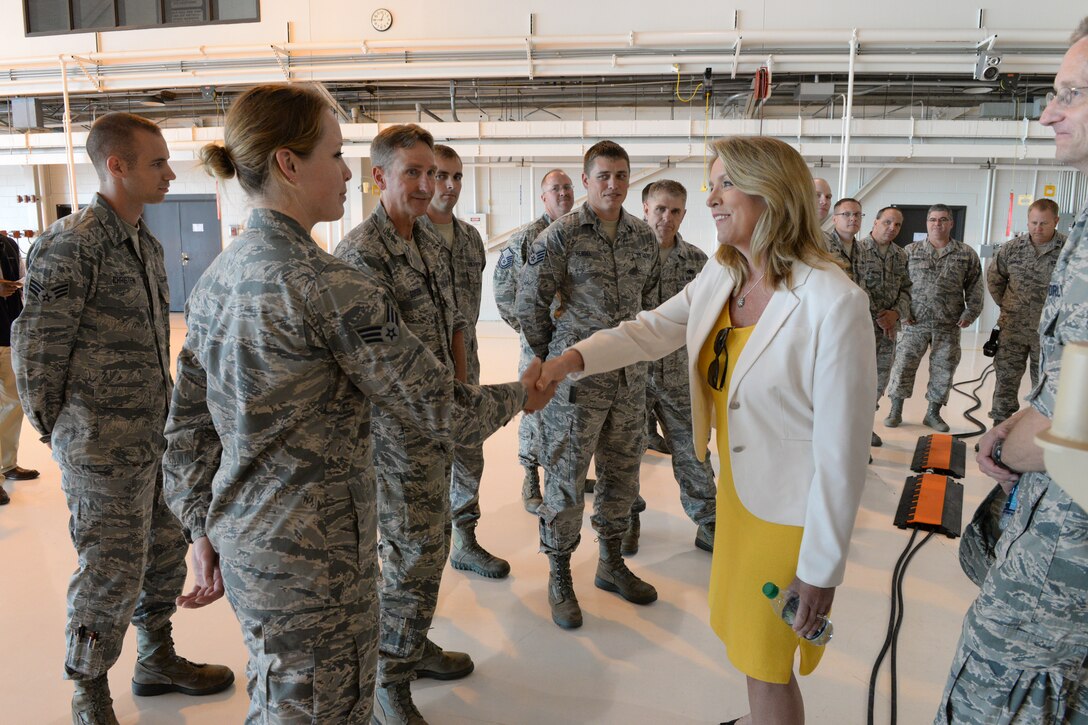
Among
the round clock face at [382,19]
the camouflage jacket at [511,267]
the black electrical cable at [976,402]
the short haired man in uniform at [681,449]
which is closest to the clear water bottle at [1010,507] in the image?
the short haired man in uniform at [681,449]

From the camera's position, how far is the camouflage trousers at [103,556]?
81.9 inches

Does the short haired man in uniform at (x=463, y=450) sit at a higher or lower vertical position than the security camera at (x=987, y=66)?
lower

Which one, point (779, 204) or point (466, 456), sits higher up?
point (779, 204)

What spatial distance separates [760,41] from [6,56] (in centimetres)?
894

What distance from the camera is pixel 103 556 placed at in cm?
211

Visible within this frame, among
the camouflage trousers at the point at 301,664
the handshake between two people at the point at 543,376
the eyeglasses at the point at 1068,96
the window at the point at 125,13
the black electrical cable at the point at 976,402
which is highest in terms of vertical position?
the window at the point at 125,13

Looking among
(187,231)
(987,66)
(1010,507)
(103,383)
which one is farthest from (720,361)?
(187,231)

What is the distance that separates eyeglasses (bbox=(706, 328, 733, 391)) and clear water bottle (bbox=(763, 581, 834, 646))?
464 millimetres

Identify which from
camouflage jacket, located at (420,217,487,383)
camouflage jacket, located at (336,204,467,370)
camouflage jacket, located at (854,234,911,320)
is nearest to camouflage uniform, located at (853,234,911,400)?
camouflage jacket, located at (854,234,911,320)

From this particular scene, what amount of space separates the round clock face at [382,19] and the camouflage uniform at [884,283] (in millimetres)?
5642

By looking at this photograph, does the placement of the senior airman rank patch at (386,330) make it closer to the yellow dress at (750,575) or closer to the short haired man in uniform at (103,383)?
the yellow dress at (750,575)

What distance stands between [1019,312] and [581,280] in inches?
178

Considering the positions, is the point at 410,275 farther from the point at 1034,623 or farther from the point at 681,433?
the point at 681,433

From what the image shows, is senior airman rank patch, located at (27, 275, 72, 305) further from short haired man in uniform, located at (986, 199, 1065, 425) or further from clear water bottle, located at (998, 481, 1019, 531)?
short haired man in uniform, located at (986, 199, 1065, 425)
